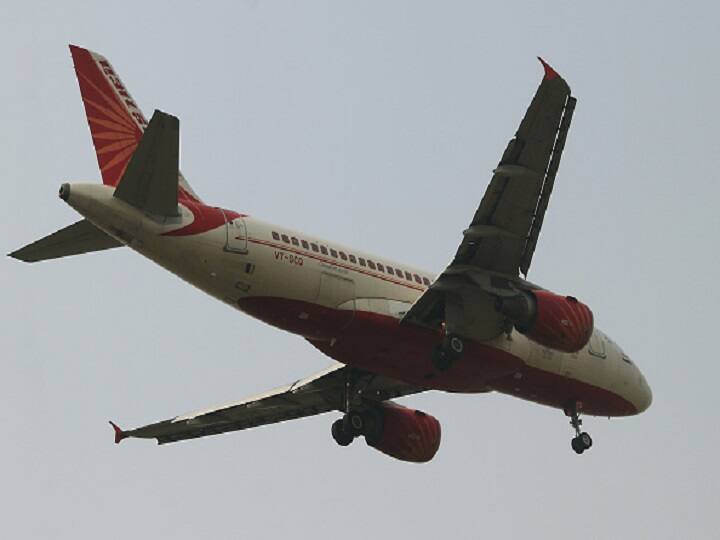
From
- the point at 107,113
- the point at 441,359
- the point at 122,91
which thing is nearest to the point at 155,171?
the point at 107,113

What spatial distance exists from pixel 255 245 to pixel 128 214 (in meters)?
3.36

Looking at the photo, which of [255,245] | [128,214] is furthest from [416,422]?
[128,214]

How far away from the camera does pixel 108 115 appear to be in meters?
39.5

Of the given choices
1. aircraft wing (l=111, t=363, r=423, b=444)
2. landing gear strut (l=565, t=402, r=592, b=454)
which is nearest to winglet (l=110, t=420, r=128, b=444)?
aircraft wing (l=111, t=363, r=423, b=444)

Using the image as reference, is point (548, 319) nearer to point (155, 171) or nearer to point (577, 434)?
point (577, 434)

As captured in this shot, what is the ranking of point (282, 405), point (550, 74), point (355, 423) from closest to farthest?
point (550, 74) → point (355, 423) → point (282, 405)

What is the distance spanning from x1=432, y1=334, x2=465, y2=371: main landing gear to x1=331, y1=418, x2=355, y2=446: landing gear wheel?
231 inches

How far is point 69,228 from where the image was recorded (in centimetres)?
3734

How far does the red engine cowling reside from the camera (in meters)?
45.7

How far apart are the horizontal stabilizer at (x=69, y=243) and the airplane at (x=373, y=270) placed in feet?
0.11

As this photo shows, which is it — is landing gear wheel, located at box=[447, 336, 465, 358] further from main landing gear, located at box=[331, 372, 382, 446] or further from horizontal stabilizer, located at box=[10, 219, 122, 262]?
horizontal stabilizer, located at box=[10, 219, 122, 262]

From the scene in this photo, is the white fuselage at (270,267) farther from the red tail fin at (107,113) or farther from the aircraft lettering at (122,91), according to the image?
the aircraft lettering at (122,91)

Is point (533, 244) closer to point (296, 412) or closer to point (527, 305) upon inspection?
point (527, 305)

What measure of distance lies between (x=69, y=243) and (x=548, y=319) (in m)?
12.1
